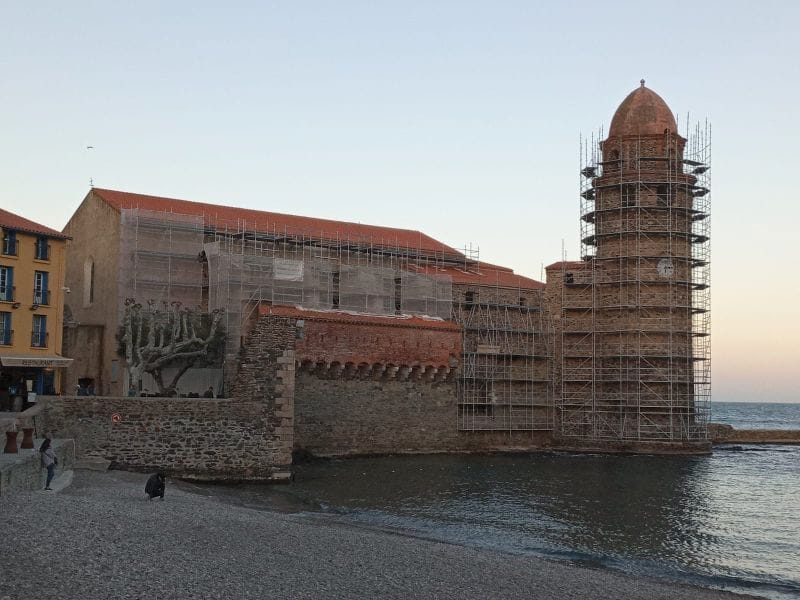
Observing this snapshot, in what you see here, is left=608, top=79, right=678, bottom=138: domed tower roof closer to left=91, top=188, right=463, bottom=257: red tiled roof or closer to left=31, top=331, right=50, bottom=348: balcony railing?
left=91, top=188, right=463, bottom=257: red tiled roof

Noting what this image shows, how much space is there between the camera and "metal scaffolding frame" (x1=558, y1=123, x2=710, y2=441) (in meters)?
44.1

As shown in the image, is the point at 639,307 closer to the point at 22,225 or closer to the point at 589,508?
the point at 589,508

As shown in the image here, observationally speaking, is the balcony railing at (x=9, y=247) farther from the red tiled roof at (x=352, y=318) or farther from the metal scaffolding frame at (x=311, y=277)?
the red tiled roof at (x=352, y=318)

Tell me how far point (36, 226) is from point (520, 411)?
25.4m

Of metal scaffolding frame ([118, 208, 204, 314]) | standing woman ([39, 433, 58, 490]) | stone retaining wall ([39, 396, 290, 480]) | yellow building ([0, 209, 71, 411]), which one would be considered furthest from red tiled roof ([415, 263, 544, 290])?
standing woman ([39, 433, 58, 490])

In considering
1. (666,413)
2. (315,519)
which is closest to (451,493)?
(315,519)

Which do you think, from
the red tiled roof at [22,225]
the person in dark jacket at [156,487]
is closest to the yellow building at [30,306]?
the red tiled roof at [22,225]

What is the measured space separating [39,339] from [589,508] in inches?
879

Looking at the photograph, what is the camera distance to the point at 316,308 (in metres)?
39.4

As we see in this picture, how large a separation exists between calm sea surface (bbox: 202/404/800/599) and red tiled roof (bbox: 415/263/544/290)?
1008 centimetres

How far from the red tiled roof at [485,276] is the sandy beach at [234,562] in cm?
2584

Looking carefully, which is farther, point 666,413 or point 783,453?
point 783,453

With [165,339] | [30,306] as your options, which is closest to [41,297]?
[30,306]

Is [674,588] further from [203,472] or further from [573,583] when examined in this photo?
[203,472]
